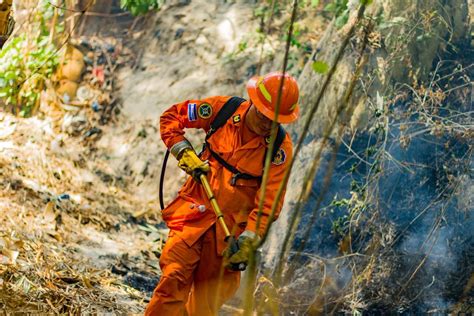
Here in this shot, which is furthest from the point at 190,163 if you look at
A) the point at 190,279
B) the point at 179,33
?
the point at 179,33

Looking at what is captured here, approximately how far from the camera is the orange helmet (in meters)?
4.66

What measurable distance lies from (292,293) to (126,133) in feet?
12.7

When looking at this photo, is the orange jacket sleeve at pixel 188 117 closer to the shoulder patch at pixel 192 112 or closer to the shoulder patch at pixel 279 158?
the shoulder patch at pixel 192 112

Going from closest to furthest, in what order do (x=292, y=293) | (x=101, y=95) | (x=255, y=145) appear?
(x=255, y=145) < (x=292, y=293) < (x=101, y=95)

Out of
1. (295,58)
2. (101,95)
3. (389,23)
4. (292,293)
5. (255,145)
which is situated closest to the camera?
(255,145)

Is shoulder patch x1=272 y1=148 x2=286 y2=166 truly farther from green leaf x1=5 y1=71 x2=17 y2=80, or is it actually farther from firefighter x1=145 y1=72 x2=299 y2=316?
green leaf x1=5 y1=71 x2=17 y2=80

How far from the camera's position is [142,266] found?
7.16 meters

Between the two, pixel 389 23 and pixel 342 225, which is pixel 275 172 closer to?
pixel 342 225

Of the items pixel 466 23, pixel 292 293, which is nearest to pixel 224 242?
pixel 292 293

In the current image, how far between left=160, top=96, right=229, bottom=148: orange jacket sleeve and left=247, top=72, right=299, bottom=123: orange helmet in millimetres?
300

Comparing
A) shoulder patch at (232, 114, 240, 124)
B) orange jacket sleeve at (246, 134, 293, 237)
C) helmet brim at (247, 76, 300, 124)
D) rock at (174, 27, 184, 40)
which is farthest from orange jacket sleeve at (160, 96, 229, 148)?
rock at (174, 27, 184, 40)

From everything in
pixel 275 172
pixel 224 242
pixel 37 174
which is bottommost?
pixel 37 174

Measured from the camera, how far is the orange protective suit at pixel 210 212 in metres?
4.75

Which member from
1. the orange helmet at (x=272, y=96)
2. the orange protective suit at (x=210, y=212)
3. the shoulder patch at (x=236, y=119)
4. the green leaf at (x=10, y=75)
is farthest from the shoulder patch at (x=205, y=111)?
the green leaf at (x=10, y=75)
